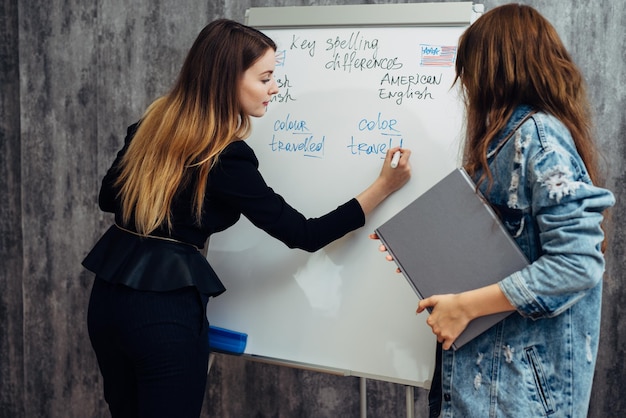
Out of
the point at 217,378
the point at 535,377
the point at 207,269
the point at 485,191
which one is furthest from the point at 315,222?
the point at 217,378

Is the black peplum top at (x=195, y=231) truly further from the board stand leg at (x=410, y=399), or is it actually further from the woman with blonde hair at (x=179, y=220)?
the board stand leg at (x=410, y=399)

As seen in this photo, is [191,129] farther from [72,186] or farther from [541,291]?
[72,186]

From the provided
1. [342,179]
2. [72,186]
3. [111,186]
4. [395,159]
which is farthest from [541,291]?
[72,186]

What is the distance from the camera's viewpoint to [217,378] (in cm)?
235

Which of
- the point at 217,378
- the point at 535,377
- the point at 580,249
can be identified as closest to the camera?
the point at 580,249

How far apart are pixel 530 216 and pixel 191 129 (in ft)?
2.28

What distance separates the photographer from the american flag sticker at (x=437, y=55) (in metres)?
1.51

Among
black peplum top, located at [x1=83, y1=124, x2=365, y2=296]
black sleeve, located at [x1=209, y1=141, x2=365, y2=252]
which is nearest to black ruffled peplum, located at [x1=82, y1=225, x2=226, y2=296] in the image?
black peplum top, located at [x1=83, y1=124, x2=365, y2=296]

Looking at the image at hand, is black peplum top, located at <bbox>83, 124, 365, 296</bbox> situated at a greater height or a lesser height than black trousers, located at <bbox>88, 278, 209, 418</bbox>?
greater

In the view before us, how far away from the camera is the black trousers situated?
1.31 metres

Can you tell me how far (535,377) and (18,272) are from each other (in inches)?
80.0

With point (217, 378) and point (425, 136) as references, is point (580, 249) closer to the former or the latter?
point (425, 136)

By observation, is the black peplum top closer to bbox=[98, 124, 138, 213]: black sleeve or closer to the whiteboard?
bbox=[98, 124, 138, 213]: black sleeve

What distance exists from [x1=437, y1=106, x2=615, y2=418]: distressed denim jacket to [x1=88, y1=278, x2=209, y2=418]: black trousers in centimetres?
53
